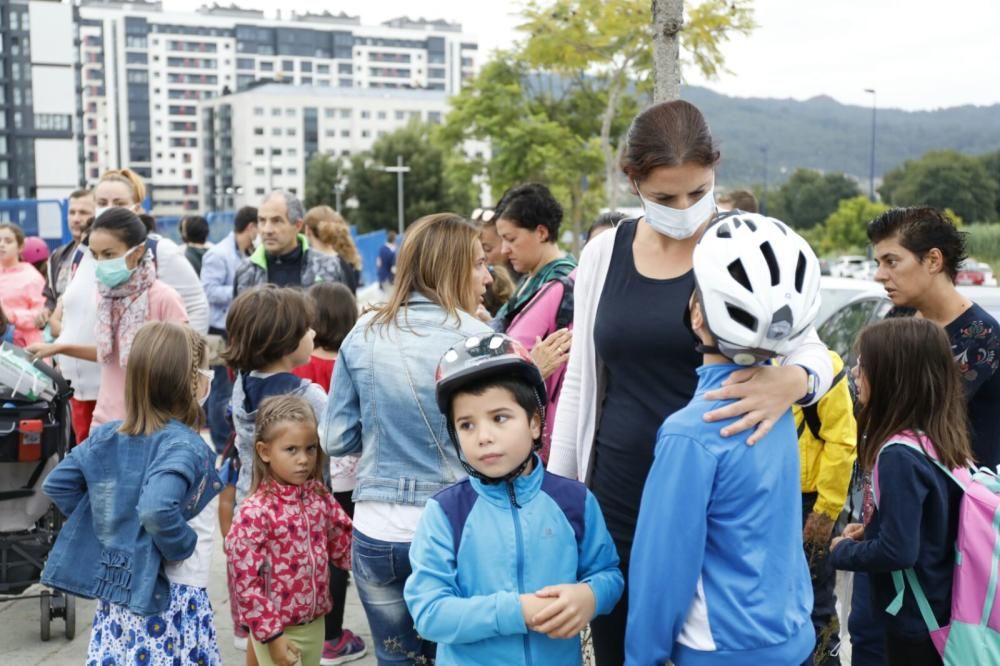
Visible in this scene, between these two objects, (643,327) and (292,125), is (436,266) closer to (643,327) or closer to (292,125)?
Result: (643,327)

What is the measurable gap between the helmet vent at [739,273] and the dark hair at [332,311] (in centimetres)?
294

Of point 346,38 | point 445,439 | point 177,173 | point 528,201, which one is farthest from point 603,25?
point 346,38

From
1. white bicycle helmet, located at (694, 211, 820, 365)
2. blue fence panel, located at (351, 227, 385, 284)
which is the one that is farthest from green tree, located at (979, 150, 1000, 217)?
white bicycle helmet, located at (694, 211, 820, 365)

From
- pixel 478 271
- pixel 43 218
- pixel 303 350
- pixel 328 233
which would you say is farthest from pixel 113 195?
pixel 43 218

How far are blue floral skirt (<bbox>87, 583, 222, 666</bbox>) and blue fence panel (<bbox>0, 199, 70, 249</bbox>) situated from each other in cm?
1728

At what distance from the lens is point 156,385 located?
3.84m

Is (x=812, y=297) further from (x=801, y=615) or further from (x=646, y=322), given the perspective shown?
(x=801, y=615)

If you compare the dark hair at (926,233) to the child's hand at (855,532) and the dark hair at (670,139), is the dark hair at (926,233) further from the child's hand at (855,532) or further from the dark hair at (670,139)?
the dark hair at (670,139)

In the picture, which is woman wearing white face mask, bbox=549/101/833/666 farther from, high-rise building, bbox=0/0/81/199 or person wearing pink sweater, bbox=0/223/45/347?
high-rise building, bbox=0/0/81/199

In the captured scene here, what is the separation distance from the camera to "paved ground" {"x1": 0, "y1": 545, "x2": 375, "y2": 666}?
5105 mm

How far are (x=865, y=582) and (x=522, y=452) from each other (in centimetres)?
162

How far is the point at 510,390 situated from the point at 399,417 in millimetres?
675

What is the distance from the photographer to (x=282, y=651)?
3908mm

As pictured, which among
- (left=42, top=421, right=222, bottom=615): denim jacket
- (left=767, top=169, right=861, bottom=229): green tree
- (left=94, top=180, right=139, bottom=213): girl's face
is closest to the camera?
(left=42, top=421, right=222, bottom=615): denim jacket
